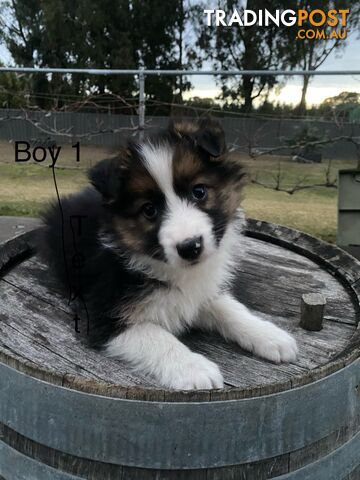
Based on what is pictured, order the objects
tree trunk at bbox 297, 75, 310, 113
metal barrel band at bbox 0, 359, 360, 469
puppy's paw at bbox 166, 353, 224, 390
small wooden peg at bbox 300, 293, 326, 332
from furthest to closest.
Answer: tree trunk at bbox 297, 75, 310, 113
small wooden peg at bbox 300, 293, 326, 332
puppy's paw at bbox 166, 353, 224, 390
metal barrel band at bbox 0, 359, 360, 469

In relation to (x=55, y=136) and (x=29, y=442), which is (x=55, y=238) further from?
(x=55, y=136)

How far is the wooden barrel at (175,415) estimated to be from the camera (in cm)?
155

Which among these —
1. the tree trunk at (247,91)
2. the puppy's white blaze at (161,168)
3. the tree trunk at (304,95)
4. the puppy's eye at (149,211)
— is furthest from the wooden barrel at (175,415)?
the tree trunk at (247,91)

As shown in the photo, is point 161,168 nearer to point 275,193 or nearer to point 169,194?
point 169,194

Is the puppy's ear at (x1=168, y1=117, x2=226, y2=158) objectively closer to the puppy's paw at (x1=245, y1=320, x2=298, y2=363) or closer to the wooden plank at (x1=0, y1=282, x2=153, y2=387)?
the puppy's paw at (x1=245, y1=320, x2=298, y2=363)

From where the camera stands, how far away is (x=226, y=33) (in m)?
6.77

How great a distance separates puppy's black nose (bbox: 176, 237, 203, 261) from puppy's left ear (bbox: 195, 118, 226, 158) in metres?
0.50

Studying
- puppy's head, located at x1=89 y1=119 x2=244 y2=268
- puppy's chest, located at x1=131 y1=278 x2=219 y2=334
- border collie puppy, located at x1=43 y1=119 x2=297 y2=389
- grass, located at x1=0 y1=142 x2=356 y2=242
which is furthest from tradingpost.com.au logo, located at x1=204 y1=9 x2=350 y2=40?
puppy's chest, located at x1=131 y1=278 x2=219 y2=334

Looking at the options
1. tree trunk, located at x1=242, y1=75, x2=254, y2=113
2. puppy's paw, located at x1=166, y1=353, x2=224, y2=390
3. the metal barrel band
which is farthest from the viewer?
tree trunk, located at x1=242, y1=75, x2=254, y2=113

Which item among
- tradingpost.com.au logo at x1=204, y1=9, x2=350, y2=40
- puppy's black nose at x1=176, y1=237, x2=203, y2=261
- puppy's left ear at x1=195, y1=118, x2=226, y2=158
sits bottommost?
puppy's black nose at x1=176, y1=237, x2=203, y2=261

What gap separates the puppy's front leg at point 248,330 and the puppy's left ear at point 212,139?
0.74m

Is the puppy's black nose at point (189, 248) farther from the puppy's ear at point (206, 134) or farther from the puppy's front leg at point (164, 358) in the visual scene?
the puppy's ear at point (206, 134)

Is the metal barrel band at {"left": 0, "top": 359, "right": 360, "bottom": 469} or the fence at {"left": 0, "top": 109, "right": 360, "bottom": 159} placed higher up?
the fence at {"left": 0, "top": 109, "right": 360, "bottom": 159}

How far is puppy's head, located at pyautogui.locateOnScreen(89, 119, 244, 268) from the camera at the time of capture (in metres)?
1.93
